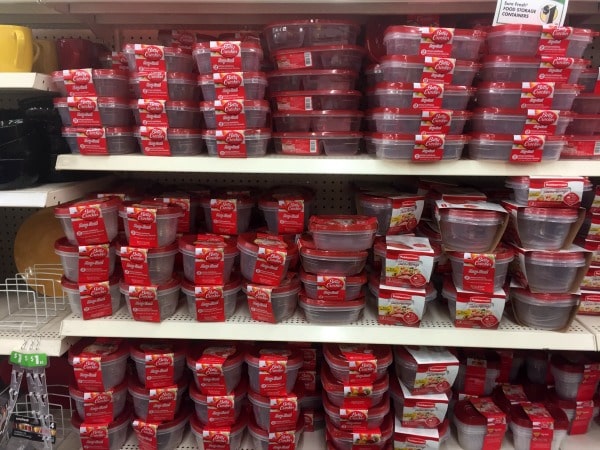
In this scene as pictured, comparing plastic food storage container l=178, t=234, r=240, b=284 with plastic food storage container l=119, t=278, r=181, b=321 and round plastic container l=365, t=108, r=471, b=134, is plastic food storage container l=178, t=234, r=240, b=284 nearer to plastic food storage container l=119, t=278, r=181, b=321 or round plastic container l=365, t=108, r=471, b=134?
plastic food storage container l=119, t=278, r=181, b=321

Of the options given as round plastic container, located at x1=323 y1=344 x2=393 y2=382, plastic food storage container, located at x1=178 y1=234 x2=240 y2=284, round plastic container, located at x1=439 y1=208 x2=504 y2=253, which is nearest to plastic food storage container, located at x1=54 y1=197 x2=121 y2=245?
plastic food storage container, located at x1=178 y1=234 x2=240 y2=284

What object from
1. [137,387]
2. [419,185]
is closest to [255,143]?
[419,185]

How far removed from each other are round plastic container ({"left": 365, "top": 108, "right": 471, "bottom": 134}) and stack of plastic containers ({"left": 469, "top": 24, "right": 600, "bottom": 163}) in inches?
2.4

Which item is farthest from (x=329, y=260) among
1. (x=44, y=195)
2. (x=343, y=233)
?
(x=44, y=195)

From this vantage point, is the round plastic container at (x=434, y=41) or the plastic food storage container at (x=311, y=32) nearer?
the round plastic container at (x=434, y=41)

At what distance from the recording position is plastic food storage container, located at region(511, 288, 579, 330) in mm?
1340

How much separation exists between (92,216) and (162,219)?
21 centimetres

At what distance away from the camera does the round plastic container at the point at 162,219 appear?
4.38 ft

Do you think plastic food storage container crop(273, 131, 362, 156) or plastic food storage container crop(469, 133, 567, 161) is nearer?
plastic food storage container crop(469, 133, 567, 161)

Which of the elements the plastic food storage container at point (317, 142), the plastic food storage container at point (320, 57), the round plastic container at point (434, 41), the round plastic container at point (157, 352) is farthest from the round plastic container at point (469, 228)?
the round plastic container at point (157, 352)

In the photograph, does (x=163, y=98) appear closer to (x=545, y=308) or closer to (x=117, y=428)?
(x=117, y=428)

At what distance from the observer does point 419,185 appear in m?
1.56

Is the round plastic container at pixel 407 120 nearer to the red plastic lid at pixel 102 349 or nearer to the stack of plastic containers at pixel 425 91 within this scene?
the stack of plastic containers at pixel 425 91

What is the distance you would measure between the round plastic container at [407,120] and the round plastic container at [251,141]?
13.9 inches
